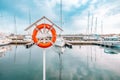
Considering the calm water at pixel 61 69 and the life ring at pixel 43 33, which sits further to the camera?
the calm water at pixel 61 69

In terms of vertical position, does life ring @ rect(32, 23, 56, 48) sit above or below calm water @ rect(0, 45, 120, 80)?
above

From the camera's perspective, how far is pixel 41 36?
3541mm

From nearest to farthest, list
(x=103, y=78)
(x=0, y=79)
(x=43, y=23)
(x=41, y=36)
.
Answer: (x=43, y=23) → (x=41, y=36) → (x=0, y=79) → (x=103, y=78)

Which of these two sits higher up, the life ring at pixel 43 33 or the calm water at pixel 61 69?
the life ring at pixel 43 33

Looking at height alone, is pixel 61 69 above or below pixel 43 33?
below

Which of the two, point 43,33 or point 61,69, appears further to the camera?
point 61,69

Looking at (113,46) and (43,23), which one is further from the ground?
(43,23)

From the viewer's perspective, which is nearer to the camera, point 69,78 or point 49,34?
point 49,34

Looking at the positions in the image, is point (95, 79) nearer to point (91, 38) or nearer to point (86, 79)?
point (86, 79)

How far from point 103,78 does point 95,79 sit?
535 millimetres

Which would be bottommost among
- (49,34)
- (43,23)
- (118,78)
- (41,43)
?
(118,78)

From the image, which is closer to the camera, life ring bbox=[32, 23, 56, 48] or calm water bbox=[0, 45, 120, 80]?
life ring bbox=[32, 23, 56, 48]

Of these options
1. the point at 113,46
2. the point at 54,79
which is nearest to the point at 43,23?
the point at 54,79

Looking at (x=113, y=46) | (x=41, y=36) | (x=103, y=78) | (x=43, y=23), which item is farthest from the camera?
(x=113, y=46)
